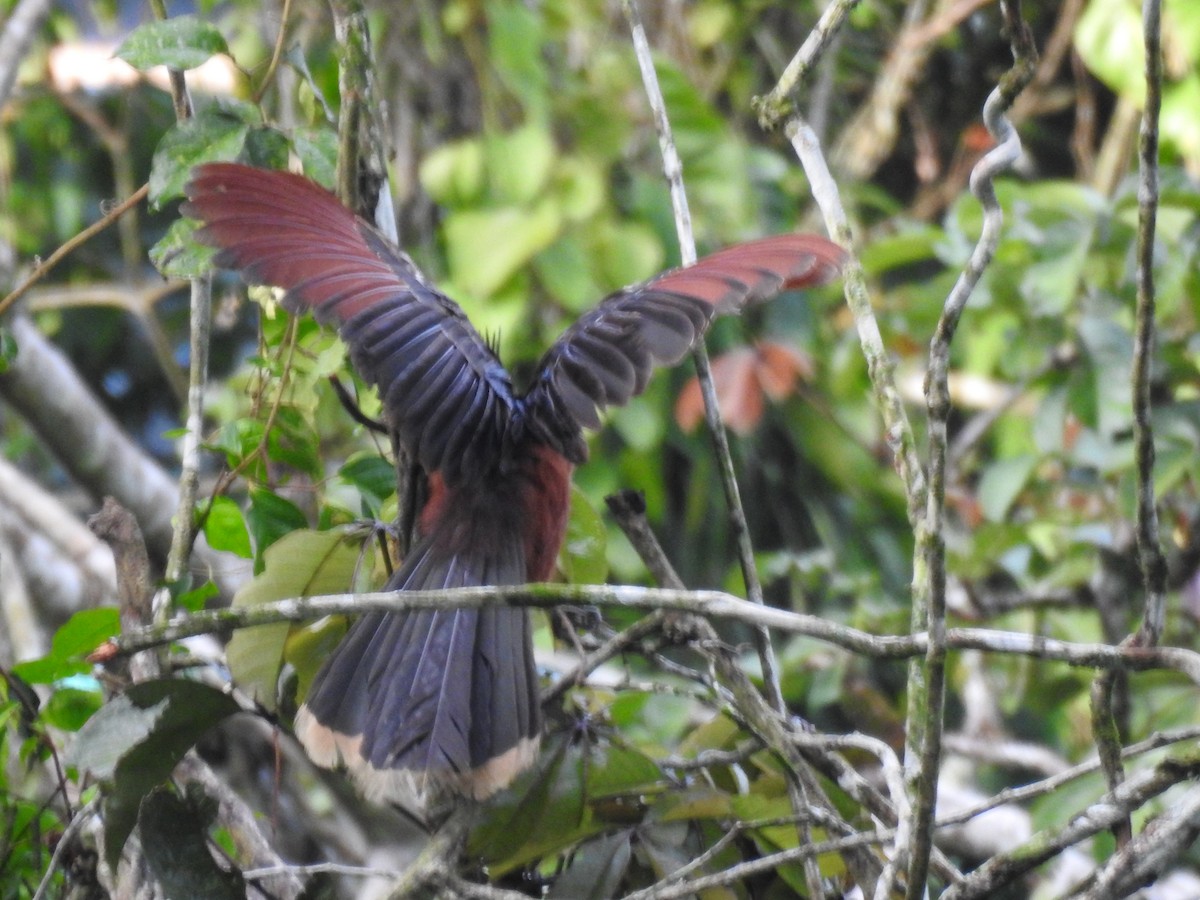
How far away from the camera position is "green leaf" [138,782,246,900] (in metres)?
1.47

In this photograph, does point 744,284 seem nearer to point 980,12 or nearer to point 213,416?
point 213,416

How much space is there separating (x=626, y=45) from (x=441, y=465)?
306 centimetres

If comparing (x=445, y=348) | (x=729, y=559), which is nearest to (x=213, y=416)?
(x=729, y=559)

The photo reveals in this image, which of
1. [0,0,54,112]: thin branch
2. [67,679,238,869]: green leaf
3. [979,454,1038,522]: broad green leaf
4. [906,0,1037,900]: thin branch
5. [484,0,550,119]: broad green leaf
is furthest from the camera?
[484,0,550,119]: broad green leaf

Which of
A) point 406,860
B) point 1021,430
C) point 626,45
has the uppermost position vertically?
point 626,45

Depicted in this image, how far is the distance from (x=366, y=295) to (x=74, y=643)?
0.54 metres

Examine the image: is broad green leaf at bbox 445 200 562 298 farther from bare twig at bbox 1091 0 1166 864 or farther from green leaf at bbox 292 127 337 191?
bare twig at bbox 1091 0 1166 864

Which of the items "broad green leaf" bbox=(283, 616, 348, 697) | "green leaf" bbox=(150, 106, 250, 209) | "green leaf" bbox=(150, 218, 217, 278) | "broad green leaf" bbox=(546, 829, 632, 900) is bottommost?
"broad green leaf" bbox=(546, 829, 632, 900)

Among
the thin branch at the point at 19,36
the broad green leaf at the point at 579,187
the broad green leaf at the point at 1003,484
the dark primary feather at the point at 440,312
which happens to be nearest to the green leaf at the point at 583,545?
the dark primary feather at the point at 440,312

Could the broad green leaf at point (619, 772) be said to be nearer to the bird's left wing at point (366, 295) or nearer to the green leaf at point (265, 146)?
the bird's left wing at point (366, 295)

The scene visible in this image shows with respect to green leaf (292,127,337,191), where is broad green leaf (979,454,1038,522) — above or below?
above

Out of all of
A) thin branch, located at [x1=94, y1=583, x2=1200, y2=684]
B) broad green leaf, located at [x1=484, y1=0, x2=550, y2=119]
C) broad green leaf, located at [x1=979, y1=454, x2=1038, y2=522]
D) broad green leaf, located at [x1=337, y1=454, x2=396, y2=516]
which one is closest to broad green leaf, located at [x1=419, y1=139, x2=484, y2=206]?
broad green leaf, located at [x1=484, y1=0, x2=550, y2=119]

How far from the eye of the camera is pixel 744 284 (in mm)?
1705

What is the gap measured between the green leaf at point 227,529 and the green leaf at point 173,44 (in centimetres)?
55
